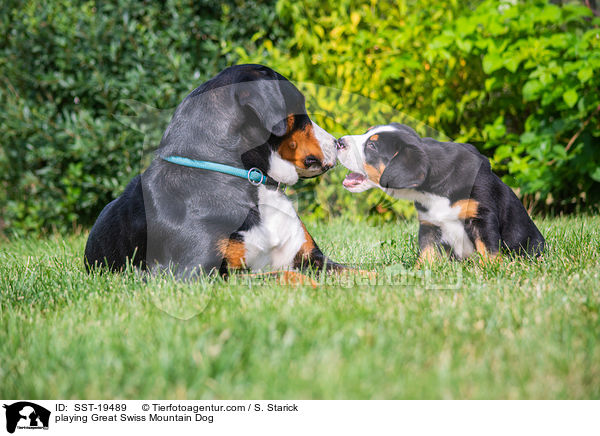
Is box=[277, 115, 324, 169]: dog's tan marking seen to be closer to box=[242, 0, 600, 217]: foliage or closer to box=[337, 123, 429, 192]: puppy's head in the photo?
box=[337, 123, 429, 192]: puppy's head

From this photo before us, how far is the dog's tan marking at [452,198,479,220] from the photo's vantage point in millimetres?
3307

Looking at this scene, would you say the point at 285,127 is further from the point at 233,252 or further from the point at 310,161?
the point at 233,252

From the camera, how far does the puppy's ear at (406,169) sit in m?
3.30

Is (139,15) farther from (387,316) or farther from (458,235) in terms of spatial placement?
(387,316)

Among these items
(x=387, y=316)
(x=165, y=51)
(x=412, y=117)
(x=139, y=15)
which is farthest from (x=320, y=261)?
(x=139, y=15)

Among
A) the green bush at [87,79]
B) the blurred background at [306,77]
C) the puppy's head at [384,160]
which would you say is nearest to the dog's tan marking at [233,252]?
the puppy's head at [384,160]

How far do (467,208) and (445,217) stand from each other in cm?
16

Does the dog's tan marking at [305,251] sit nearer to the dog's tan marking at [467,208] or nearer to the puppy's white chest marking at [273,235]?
the puppy's white chest marking at [273,235]

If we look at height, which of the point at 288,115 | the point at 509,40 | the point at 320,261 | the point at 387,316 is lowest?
the point at 320,261

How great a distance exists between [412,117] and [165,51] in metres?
2.91

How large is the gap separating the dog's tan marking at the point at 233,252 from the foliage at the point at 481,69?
7.96 feet

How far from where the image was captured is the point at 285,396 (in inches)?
62.9
